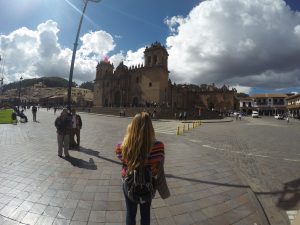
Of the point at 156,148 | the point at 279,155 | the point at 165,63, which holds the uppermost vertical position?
the point at 165,63

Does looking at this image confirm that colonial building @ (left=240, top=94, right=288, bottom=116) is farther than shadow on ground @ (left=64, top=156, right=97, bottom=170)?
Yes

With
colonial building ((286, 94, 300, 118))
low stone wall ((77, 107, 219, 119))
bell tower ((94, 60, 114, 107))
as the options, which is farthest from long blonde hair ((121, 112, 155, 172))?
bell tower ((94, 60, 114, 107))

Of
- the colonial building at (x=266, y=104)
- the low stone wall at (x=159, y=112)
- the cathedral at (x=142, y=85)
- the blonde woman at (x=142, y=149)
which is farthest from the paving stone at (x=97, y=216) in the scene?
the colonial building at (x=266, y=104)

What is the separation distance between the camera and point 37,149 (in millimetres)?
8641

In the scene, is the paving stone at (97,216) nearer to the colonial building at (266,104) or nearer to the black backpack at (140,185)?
the black backpack at (140,185)

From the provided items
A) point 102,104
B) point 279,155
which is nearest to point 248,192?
point 279,155

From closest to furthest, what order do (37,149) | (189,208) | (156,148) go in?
1. (156,148)
2. (189,208)
3. (37,149)

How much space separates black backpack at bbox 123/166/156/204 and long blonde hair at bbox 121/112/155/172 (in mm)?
68

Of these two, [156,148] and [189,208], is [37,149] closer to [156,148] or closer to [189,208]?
[189,208]

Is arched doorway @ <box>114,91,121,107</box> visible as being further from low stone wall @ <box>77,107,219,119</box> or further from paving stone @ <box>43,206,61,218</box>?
paving stone @ <box>43,206,61,218</box>

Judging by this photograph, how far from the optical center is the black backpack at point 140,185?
2354 millimetres

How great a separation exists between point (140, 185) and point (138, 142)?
41 cm

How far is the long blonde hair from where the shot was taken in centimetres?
235

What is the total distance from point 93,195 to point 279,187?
393 cm
